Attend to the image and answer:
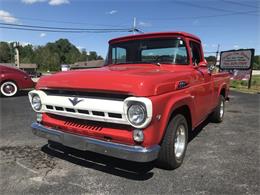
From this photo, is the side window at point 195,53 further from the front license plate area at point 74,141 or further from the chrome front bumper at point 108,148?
the front license plate area at point 74,141

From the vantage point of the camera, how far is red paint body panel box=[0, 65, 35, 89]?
11805 mm

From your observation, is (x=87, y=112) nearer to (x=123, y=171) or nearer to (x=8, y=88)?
(x=123, y=171)

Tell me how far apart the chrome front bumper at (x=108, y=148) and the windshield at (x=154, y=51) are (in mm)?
1952

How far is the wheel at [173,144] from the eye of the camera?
146 inches

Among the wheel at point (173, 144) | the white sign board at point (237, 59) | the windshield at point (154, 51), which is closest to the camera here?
the wheel at point (173, 144)

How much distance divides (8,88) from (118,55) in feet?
26.5

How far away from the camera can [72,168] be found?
13.2 feet

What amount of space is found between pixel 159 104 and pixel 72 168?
164 centimetres

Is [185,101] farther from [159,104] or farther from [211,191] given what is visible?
[211,191]

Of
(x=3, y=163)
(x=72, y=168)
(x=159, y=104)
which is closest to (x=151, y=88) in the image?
(x=159, y=104)

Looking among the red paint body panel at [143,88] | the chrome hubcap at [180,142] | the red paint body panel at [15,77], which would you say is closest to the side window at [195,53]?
the red paint body panel at [143,88]

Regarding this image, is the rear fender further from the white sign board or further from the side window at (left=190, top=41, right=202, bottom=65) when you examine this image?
the white sign board

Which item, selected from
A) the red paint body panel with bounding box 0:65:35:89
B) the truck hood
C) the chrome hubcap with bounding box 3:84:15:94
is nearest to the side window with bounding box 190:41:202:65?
the truck hood

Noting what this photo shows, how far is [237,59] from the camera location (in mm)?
19406
